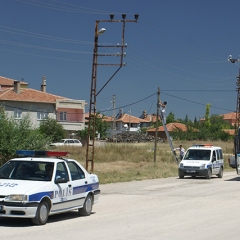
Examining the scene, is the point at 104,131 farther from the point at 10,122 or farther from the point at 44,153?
the point at 44,153

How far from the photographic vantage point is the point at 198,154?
33875 mm

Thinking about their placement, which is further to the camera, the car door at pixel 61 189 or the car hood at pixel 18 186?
the car door at pixel 61 189

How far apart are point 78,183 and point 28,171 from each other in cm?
141

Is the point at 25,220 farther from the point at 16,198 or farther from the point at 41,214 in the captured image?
the point at 16,198

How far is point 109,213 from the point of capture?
604 inches

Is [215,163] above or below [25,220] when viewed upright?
above

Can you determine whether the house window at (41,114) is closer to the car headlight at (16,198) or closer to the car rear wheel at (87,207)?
the car rear wheel at (87,207)

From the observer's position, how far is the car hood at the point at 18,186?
12.1 metres

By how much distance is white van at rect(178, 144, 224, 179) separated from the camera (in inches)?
1270

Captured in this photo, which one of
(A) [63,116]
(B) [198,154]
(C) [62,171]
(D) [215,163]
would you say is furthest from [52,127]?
(C) [62,171]

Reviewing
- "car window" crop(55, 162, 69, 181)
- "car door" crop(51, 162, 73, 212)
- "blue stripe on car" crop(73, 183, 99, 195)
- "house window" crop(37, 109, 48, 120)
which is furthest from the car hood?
"house window" crop(37, 109, 48, 120)

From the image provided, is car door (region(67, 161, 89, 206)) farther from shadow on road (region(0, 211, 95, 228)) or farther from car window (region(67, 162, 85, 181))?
shadow on road (region(0, 211, 95, 228))

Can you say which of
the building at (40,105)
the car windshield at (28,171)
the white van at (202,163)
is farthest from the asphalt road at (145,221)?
the building at (40,105)

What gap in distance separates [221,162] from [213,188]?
1000cm
